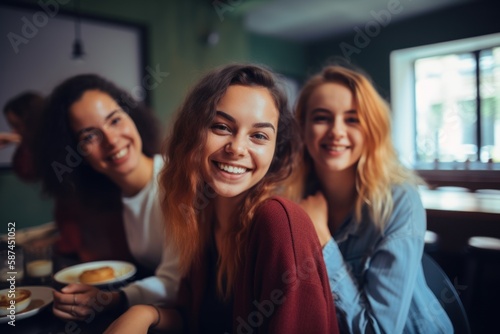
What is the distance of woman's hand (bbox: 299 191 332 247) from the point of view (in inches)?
41.6

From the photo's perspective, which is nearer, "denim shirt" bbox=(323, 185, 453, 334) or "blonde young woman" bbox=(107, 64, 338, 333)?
"blonde young woman" bbox=(107, 64, 338, 333)

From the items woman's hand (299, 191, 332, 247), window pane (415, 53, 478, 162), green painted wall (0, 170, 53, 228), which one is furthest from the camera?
green painted wall (0, 170, 53, 228)

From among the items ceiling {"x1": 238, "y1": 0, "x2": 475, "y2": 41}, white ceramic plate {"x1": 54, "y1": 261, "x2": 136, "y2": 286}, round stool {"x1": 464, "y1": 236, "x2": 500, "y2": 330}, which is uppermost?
ceiling {"x1": 238, "y1": 0, "x2": 475, "y2": 41}

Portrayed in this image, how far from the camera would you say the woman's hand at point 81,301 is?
0.88 m

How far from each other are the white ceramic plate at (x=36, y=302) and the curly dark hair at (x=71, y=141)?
1.75 feet

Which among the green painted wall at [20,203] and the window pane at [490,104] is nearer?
the window pane at [490,104]

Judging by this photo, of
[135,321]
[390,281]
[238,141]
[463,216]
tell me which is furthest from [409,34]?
[135,321]

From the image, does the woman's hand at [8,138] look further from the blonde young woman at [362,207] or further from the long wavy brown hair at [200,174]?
the blonde young woman at [362,207]

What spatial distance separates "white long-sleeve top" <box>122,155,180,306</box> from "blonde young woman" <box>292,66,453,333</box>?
1.68 ft

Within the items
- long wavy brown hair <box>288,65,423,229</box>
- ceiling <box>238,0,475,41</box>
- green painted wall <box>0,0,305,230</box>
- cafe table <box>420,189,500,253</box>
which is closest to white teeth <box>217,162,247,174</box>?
long wavy brown hair <box>288,65,423,229</box>

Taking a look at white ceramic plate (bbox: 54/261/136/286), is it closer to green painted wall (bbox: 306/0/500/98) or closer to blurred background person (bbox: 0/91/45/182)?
blurred background person (bbox: 0/91/45/182)

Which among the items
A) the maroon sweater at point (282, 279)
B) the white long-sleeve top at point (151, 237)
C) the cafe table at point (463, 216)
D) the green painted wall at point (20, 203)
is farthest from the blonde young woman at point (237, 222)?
→ the green painted wall at point (20, 203)

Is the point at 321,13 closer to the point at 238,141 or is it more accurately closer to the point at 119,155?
the point at 119,155

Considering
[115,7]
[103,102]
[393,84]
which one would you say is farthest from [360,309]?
[393,84]
